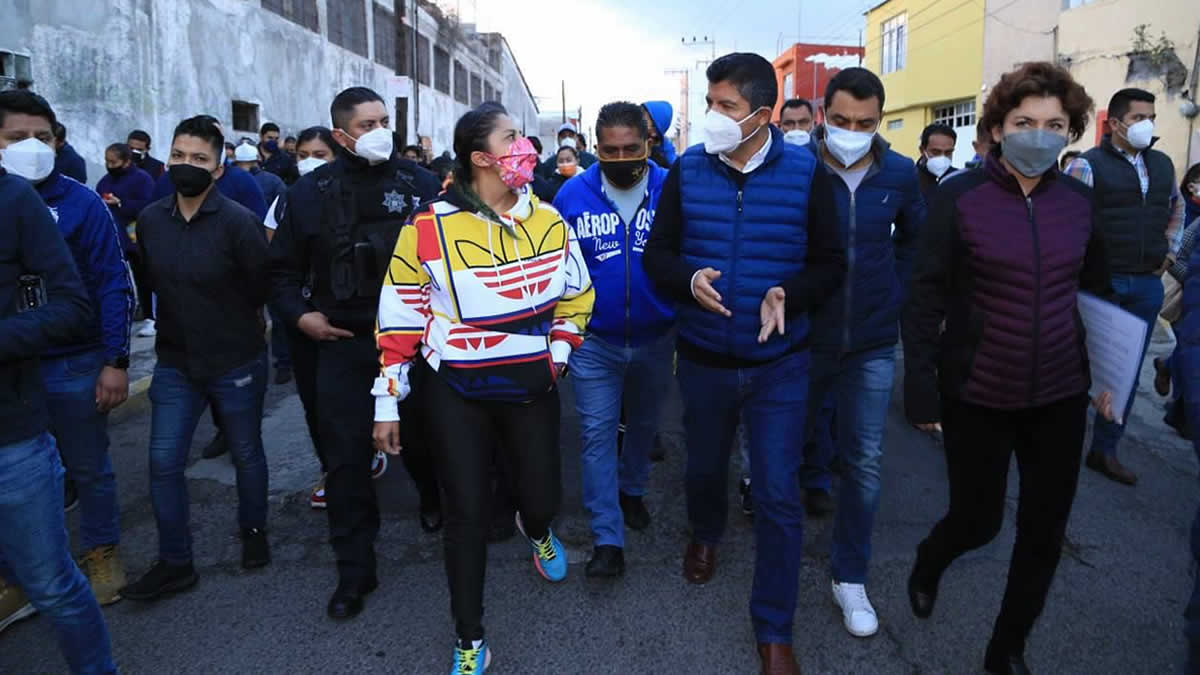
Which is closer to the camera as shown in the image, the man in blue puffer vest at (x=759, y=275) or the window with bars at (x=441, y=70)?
the man in blue puffer vest at (x=759, y=275)

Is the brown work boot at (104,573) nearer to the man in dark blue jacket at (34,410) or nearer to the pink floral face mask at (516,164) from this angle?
the man in dark blue jacket at (34,410)

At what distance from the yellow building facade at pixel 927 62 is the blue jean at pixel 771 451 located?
83.9 feet

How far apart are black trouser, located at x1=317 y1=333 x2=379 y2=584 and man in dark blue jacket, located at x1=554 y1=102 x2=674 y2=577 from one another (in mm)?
960

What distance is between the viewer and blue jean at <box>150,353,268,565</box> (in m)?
3.52

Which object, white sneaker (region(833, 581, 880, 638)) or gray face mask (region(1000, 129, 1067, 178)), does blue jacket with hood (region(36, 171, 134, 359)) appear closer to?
white sneaker (region(833, 581, 880, 638))

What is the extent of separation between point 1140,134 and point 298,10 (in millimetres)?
19129

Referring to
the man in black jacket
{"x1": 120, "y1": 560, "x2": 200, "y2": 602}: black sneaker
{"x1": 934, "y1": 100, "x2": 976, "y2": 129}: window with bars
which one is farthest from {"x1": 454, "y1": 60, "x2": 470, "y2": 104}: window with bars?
{"x1": 120, "y1": 560, "x2": 200, "y2": 602}: black sneaker

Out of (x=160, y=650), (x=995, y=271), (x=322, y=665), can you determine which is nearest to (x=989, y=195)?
(x=995, y=271)

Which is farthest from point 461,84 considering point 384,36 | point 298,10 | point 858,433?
point 858,433

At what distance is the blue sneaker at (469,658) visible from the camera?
2883 mm

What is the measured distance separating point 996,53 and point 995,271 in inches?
1019

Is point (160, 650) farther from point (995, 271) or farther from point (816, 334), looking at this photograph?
point (995, 271)

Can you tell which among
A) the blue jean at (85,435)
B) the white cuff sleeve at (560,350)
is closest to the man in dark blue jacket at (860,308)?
the white cuff sleeve at (560,350)

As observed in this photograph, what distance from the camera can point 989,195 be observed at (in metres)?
2.71
